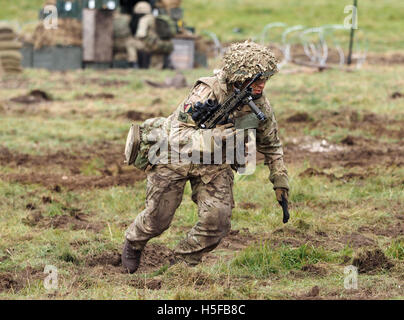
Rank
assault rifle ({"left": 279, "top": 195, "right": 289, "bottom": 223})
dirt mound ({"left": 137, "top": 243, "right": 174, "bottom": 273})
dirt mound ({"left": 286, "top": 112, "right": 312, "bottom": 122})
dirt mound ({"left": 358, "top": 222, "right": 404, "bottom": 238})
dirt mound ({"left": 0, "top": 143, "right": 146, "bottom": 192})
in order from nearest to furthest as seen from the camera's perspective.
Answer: assault rifle ({"left": 279, "top": 195, "right": 289, "bottom": 223}), dirt mound ({"left": 137, "top": 243, "right": 174, "bottom": 273}), dirt mound ({"left": 358, "top": 222, "right": 404, "bottom": 238}), dirt mound ({"left": 0, "top": 143, "right": 146, "bottom": 192}), dirt mound ({"left": 286, "top": 112, "right": 312, "bottom": 122})

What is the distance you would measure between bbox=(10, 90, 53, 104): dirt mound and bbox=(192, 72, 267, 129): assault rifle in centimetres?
1043

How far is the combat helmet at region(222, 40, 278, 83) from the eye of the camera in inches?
214

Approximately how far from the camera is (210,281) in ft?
18.0

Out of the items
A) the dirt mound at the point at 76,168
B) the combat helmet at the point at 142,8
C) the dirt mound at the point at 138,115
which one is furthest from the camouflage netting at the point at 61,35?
the dirt mound at the point at 76,168

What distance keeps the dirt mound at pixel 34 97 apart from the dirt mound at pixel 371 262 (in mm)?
10511

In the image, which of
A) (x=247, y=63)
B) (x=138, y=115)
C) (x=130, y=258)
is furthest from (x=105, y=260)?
(x=138, y=115)

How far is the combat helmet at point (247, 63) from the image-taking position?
17.8 feet

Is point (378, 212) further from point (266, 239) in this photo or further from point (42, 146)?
point (42, 146)

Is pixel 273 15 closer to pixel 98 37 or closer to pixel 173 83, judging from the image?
pixel 98 37

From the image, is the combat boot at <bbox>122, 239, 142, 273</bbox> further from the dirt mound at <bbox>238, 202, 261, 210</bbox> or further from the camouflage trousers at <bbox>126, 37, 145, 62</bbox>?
the camouflage trousers at <bbox>126, 37, 145, 62</bbox>

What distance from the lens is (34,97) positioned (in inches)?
615

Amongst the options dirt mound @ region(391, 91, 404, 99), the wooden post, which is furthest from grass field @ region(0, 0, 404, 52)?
dirt mound @ region(391, 91, 404, 99)

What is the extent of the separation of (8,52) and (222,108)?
50.1 ft

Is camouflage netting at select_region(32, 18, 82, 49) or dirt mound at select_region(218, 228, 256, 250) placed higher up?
camouflage netting at select_region(32, 18, 82, 49)
